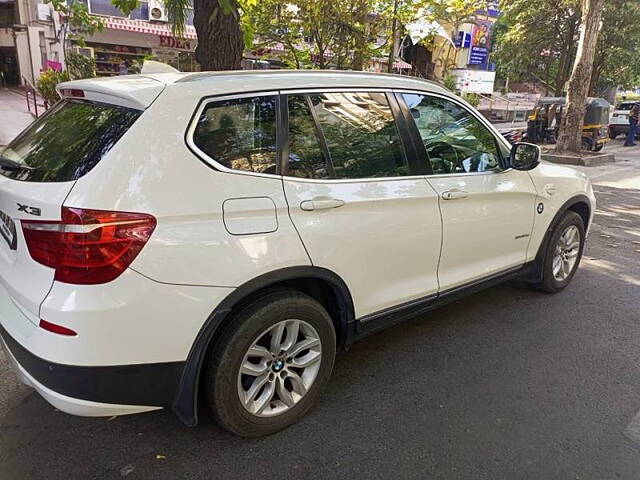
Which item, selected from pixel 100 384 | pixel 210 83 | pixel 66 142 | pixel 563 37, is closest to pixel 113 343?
pixel 100 384

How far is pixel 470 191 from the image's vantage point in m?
3.28

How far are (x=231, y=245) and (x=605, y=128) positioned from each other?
1670cm

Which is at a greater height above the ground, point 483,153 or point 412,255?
point 483,153

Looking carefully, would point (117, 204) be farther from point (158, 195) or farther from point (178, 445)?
point (178, 445)

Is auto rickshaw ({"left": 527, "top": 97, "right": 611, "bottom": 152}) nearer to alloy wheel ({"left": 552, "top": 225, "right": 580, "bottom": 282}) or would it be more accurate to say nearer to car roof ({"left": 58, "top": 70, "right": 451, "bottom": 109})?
alloy wheel ({"left": 552, "top": 225, "right": 580, "bottom": 282})

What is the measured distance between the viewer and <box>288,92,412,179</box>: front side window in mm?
2604

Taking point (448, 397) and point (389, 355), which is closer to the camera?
point (448, 397)

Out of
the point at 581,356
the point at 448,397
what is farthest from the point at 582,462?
the point at 581,356

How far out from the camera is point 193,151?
2.20 metres

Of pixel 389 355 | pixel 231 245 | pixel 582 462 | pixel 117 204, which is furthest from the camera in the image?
pixel 389 355

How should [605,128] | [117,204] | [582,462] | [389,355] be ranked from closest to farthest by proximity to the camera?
1. [117,204]
2. [582,462]
3. [389,355]
4. [605,128]

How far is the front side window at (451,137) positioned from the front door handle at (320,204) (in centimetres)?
A: 91

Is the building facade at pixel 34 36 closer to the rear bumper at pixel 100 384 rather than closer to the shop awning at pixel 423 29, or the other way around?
the shop awning at pixel 423 29

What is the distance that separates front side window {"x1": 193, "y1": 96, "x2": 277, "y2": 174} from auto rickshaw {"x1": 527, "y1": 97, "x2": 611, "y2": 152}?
15.5m
